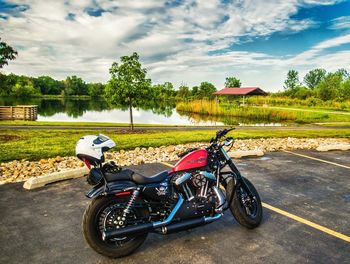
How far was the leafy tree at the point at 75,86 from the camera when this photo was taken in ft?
486

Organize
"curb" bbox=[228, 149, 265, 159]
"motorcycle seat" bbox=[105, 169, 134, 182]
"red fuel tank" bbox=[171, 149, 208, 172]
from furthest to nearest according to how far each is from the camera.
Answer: "curb" bbox=[228, 149, 265, 159] → "red fuel tank" bbox=[171, 149, 208, 172] → "motorcycle seat" bbox=[105, 169, 134, 182]

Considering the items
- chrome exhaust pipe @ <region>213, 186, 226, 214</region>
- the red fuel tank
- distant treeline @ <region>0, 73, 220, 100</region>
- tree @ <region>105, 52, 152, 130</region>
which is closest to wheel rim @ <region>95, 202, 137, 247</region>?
the red fuel tank

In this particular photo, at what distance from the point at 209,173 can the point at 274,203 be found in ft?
6.99

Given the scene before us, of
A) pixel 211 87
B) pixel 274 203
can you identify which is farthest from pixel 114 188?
pixel 211 87

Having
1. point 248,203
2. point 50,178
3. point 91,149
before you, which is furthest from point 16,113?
point 248,203

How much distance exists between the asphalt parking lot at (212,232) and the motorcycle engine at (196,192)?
1.49 feet

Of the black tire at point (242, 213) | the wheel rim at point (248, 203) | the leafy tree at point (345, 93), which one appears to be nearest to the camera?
the black tire at point (242, 213)

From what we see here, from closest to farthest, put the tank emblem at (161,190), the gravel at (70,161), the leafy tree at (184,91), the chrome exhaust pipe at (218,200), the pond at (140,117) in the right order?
the tank emblem at (161,190)
the chrome exhaust pipe at (218,200)
the gravel at (70,161)
the pond at (140,117)
the leafy tree at (184,91)

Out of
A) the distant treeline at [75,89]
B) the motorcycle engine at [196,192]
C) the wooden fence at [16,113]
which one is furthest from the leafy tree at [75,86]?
the motorcycle engine at [196,192]

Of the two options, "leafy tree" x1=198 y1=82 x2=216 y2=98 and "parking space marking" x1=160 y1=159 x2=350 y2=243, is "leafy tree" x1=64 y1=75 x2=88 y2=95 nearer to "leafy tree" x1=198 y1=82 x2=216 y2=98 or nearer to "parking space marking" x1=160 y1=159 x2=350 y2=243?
"leafy tree" x1=198 y1=82 x2=216 y2=98

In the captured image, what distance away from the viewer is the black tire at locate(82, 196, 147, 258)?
3.47m

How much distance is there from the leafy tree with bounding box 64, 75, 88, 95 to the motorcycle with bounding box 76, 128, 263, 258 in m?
152

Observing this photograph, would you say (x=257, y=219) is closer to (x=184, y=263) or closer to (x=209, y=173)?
(x=209, y=173)

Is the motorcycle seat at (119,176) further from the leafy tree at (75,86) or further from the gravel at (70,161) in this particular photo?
the leafy tree at (75,86)
